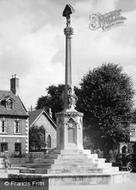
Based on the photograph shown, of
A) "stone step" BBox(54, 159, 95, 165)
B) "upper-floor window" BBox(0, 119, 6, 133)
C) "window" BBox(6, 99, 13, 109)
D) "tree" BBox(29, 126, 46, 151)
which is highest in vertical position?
"window" BBox(6, 99, 13, 109)

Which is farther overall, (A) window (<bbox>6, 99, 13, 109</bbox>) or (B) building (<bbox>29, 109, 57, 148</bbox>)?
(B) building (<bbox>29, 109, 57, 148</bbox>)

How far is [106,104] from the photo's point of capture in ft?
171

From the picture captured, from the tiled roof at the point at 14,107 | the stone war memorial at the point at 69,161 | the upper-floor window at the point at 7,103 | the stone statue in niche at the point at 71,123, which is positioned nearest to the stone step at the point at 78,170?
the stone war memorial at the point at 69,161

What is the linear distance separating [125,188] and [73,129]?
8492 mm

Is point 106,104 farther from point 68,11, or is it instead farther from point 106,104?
point 68,11

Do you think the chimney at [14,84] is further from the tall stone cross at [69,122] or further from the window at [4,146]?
the tall stone cross at [69,122]

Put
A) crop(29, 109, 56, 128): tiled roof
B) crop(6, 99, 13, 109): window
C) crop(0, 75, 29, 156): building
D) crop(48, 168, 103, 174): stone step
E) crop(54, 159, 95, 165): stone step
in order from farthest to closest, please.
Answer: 1. crop(29, 109, 56, 128): tiled roof
2. crop(6, 99, 13, 109): window
3. crop(0, 75, 29, 156): building
4. crop(54, 159, 95, 165): stone step
5. crop(48, 168, 103, 174): stone step

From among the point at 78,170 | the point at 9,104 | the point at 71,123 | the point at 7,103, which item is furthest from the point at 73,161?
the point at 9,104

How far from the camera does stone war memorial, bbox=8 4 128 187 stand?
81.0ft

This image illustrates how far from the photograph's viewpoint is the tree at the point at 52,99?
82.0 metres

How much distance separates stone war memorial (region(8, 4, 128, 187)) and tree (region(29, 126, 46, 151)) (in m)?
34.4

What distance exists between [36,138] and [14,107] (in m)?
6.63

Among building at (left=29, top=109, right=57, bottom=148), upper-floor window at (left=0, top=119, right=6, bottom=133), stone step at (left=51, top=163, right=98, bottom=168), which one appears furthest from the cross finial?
building at (left=29, top=109, right=57, bottom=148)

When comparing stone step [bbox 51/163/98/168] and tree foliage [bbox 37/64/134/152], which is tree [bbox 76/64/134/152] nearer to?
tree foliage [bbox 37/64/134/152]
